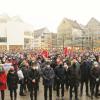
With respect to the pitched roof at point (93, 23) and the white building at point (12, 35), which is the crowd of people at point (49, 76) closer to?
the white building at point (12, 35)

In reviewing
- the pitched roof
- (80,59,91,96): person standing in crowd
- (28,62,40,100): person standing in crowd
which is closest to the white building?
the pitched roof

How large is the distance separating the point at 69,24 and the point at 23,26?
27150 millimetres

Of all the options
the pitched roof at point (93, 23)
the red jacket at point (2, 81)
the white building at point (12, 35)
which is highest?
the pitched roof at point (93, 23)

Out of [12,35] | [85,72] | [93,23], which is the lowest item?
[85,72]

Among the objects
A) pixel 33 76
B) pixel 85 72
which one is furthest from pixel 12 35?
pixel 33 76

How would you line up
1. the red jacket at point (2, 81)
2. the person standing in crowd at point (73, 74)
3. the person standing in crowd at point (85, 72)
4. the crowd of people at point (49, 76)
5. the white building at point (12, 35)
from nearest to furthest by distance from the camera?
1. the red jacket at point (2, 81)
2. the crowd of people at point (49, 76)
3. the person standing in crowd at point (73, 74)
4. the person standing in crowd at point (85, 72)
5. the white building at point (12, 35)

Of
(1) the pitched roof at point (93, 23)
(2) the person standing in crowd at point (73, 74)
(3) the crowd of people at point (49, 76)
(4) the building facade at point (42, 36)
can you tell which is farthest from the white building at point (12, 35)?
(2) the person standing in crowd at point (73, 74)

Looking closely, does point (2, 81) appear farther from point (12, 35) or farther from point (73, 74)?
point (12, 35)

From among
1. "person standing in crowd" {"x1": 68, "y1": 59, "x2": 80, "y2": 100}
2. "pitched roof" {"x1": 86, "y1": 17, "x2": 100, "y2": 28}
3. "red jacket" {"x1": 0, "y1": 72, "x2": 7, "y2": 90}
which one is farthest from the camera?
"pitched roof" {"x1": 86, "y1": 17, "x2": 100, "y2": 28}

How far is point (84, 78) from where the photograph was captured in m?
18.2

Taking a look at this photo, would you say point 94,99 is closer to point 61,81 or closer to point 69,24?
point 61,81

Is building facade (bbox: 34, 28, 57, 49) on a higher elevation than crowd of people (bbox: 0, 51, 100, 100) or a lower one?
higher

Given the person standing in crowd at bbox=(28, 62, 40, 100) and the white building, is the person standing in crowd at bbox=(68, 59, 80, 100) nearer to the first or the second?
the person standing in crowd at bbox=(28, 62, 40, 100)

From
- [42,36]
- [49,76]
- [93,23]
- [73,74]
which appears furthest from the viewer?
[42,36]
